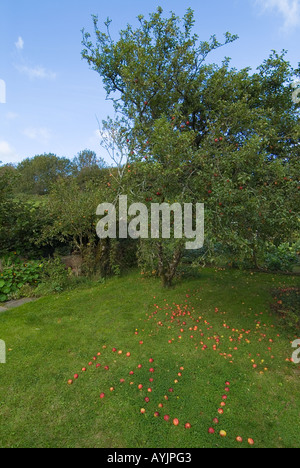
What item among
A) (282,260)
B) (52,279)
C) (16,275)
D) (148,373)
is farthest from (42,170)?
(148,373)

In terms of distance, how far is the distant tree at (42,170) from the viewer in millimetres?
26516

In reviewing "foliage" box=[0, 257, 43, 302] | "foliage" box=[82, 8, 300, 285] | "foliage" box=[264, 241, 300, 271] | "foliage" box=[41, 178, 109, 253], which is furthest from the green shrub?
"foliage" box=[264, 241, 300, 271]

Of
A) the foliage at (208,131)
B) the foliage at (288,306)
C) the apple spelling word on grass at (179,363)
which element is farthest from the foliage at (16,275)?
the foliage at (288,306)

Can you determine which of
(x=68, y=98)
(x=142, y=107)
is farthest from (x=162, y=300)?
(x=68, y=98)

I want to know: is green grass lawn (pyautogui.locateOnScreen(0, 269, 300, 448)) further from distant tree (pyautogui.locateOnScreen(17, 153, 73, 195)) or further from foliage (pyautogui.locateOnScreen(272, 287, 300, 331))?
distant tree (pyautogui.locateOnScreen(17, 153, 73, 195))

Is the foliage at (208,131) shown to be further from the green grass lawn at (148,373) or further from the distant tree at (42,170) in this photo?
the distant tree at (42,170)

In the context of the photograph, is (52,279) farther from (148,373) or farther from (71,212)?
(148,373)

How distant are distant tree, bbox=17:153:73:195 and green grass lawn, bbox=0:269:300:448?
80.3ft

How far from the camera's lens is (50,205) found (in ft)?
23.6

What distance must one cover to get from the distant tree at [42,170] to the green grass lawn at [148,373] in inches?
964

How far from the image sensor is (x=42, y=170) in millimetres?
28516

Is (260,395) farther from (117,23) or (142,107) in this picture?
(117,23)

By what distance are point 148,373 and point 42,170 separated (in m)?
30.4

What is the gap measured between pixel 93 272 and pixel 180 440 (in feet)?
17.7
